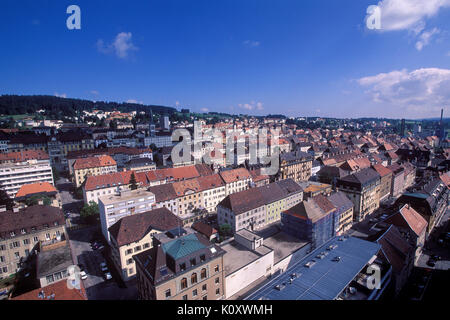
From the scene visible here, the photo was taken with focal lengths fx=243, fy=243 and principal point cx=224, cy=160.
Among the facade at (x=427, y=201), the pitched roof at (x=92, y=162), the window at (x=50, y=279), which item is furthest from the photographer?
the pitched roof at (x=92, y=162)

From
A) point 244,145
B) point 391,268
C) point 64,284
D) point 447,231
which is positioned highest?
point 244,145

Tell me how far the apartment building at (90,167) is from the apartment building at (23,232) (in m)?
33.8

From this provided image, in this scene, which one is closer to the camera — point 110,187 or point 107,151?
point 110,187

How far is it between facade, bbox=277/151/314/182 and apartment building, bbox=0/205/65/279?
60600 millimetres

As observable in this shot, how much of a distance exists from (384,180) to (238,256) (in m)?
57.8

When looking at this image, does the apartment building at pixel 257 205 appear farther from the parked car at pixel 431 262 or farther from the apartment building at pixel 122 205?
the parked car at pixel 431 262

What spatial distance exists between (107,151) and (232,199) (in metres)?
67.9

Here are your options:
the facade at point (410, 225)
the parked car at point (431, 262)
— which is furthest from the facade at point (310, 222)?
the parked car at point (431, 262)

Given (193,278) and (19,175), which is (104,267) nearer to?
(193,278)

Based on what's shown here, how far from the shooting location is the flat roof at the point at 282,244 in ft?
125

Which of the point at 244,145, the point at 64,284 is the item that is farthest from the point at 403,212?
the point at 244,145

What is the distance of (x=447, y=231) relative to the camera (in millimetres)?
52812
